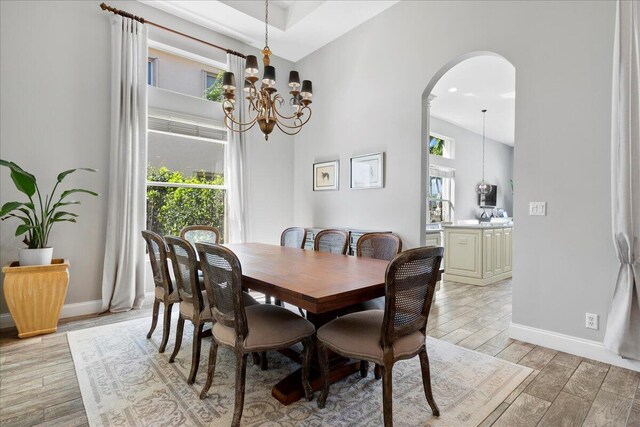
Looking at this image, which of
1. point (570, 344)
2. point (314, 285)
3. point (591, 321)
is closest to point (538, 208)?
point (591, 321)

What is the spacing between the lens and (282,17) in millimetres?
4434

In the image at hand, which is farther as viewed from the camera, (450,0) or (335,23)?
(335,23)

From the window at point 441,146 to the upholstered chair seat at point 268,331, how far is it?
19.5 ft

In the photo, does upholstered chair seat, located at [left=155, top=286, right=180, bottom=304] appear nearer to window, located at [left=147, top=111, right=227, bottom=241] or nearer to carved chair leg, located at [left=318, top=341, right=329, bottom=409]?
carved chair leg, located at [left=318, top=341, right=329, bottom=409]

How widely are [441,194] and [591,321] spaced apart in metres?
5.03

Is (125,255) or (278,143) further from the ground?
(278,143)

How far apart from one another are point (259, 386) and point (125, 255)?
2.45m

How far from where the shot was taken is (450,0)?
332cm

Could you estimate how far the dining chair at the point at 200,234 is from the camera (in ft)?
11.7

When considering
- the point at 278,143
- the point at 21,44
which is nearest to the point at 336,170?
the point at 278,143

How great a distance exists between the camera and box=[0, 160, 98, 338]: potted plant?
9.08 feet

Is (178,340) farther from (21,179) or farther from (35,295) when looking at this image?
(21,179)

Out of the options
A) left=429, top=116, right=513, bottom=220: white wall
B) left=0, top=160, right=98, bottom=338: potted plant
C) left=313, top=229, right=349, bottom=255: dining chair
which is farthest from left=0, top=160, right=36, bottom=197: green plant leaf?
left=429, top=116, right=513, bottom=220: white wall

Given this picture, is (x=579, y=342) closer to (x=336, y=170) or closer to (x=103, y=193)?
(x=336, y=170)
